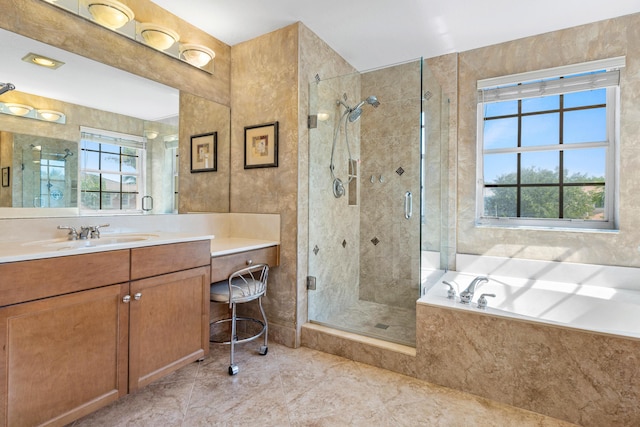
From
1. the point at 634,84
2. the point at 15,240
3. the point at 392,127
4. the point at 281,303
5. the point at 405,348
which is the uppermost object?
the point at 634,84

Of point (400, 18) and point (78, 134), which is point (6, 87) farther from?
point (400, 18)

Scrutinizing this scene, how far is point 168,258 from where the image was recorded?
5.63 ft

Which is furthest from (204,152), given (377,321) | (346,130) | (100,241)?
(377,321)

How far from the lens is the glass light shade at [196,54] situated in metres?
2.37

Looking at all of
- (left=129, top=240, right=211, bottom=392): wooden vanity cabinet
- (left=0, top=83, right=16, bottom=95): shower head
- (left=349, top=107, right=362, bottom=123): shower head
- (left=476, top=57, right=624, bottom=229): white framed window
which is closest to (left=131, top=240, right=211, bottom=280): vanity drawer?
(left=129, top=240, right=211, bottom=392): wooden vanity cabinet

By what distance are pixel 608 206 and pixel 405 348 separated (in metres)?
1.95

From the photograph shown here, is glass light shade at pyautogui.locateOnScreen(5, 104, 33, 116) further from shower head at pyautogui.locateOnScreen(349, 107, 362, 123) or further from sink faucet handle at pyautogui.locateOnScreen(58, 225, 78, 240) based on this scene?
shower head at pyautogui.locateOnScreen(349, 107, 362, 123)

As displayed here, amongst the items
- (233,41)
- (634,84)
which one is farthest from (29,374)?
(634,84)

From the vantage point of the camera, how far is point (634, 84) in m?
2.29

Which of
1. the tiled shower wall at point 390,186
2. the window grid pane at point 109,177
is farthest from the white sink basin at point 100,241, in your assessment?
the tiled shower wall at point 390,186

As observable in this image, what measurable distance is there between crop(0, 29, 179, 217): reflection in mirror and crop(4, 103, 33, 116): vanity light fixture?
0.02m

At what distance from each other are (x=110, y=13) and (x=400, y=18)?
1.92m

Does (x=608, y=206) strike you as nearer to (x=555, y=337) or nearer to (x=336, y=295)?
(x=555, y=337)

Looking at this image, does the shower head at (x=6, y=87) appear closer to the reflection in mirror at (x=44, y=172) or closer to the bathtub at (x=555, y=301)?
the reflection in mirror at (x=44, y=172)
